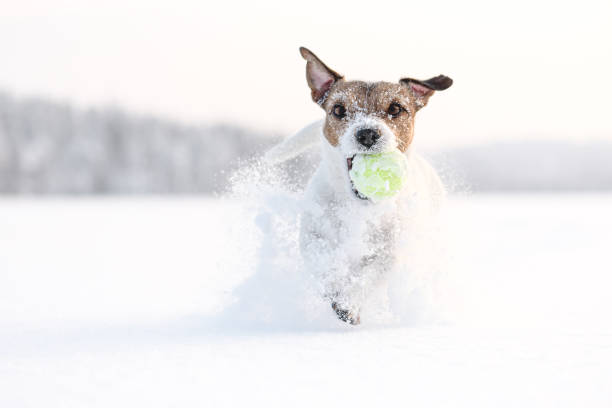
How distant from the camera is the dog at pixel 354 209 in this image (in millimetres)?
3625

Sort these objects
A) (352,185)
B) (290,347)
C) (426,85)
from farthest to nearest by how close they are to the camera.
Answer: (426,85)
(352,185)
(290,347)

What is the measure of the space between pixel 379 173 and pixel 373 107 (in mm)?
509

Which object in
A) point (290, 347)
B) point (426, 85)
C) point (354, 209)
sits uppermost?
point (426, 85)

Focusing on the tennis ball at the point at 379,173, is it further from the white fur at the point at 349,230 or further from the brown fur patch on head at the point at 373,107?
the brown fur patch on head at the point at 373,107

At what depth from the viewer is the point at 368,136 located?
11.4ft

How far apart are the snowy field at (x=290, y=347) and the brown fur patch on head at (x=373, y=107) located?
89cm

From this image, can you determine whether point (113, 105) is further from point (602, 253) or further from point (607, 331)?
point (607, 331)

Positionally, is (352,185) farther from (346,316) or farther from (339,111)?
(346,316)

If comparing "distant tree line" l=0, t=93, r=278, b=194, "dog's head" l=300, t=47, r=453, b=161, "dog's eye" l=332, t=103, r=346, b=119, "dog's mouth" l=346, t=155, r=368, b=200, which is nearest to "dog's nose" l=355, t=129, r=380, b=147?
"dog's head" l=300, t=47, r=453, b=161

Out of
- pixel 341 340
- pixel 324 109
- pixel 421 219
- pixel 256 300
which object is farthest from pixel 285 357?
pixel 324 109

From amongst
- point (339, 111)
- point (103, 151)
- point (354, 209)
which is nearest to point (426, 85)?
point (339, 111)

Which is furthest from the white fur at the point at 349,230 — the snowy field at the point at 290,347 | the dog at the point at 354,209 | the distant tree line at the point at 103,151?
the distant tree line at the point at 103,151

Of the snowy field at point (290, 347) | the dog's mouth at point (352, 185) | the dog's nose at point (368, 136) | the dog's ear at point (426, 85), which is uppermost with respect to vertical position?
the dog's ear at point (426, 85)

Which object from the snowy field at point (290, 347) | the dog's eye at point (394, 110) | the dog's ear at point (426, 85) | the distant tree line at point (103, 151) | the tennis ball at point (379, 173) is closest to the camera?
the snowy field at point (290, 347)
